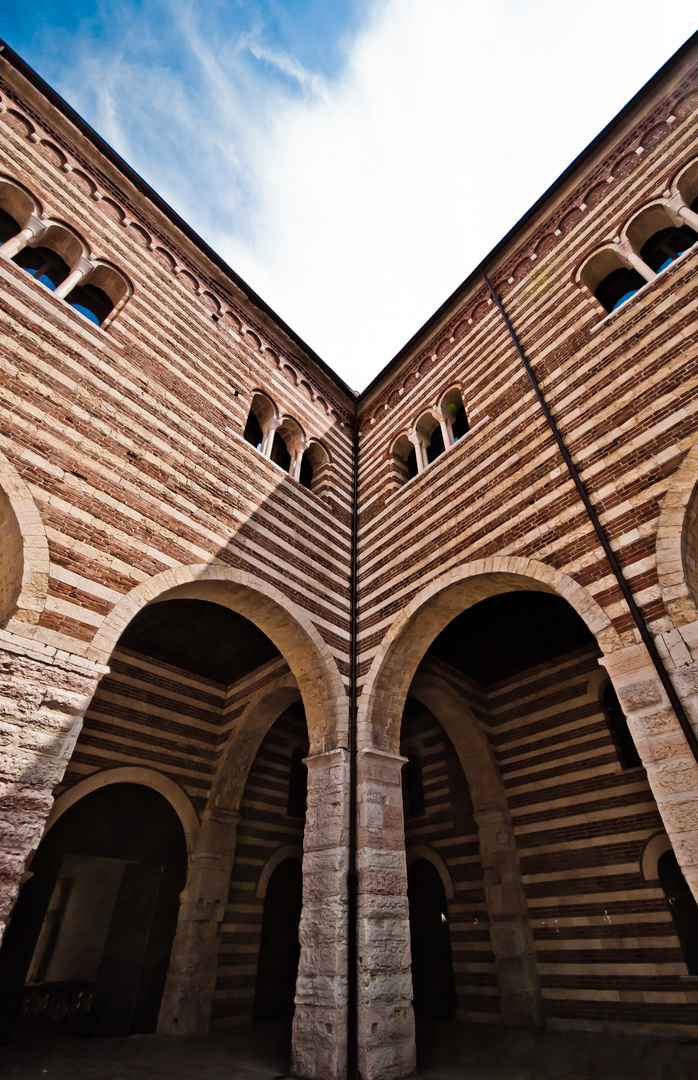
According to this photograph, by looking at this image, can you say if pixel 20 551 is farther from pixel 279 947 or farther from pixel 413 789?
pixel 413 789

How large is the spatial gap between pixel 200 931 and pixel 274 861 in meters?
1.59

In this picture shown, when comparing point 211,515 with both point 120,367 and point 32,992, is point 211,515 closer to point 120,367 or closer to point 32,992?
point 120,367

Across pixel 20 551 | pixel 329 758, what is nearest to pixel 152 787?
pixel 329 758

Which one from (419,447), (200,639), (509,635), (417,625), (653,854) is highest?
(419,447)

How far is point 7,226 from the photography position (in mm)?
7176

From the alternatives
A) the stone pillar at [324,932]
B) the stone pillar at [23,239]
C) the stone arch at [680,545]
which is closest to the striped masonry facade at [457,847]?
the stone pillar at [324,932]

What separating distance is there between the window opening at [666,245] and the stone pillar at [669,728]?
18.8 ft

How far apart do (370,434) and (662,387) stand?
6.19 meters

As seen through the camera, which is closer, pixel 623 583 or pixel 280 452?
pixel 623 583

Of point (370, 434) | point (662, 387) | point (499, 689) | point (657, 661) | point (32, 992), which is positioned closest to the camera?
point (657, 661)

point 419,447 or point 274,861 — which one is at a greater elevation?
point 419,447

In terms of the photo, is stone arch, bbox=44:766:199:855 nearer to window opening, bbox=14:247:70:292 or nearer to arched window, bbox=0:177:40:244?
window opening, bbox=14:247:70:292

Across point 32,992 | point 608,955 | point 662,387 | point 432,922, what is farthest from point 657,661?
point 32,992

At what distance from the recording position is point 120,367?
6.59m
